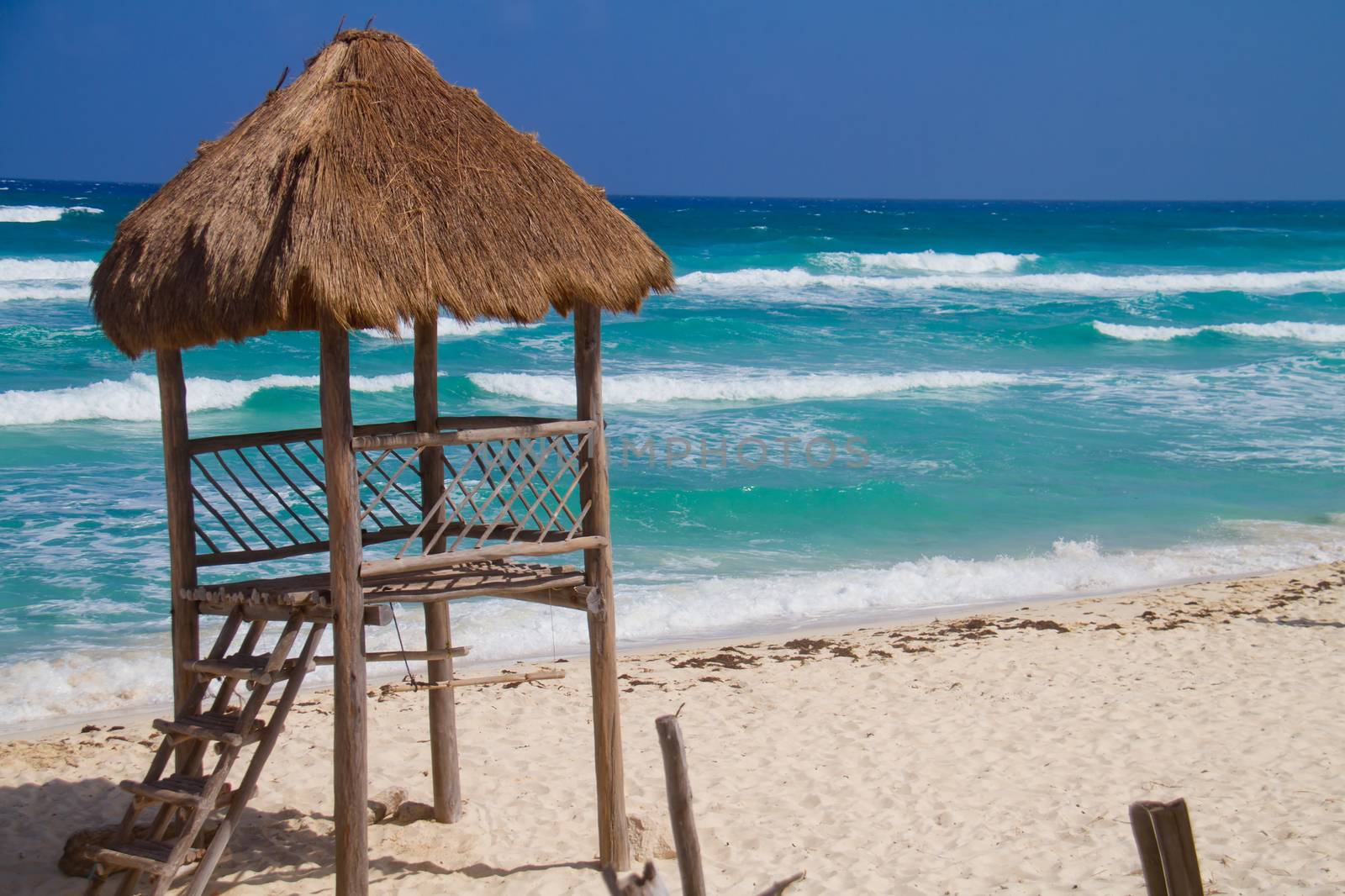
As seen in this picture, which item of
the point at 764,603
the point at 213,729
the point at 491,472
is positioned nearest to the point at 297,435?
the point at 491,472

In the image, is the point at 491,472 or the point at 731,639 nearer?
the point at 491,472

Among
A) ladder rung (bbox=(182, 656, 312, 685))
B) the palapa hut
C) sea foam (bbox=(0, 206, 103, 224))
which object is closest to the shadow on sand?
the palapa hut

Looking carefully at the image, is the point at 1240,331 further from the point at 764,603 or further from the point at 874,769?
the point at 874,769

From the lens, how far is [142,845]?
4.86 m

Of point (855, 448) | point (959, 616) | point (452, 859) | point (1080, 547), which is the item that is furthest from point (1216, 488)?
point (452, 859)

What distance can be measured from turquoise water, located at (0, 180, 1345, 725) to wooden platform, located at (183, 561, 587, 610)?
11.5ft

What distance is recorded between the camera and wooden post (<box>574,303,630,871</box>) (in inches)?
214

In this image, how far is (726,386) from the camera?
853 inches

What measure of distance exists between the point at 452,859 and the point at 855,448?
486 inches

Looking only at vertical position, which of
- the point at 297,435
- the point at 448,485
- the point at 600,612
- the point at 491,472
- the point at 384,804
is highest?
the point at 297,435

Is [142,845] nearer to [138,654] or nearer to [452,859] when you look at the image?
[452,859]

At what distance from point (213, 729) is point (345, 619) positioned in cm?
73

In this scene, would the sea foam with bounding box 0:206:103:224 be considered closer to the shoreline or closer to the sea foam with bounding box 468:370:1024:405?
the sea foam with bounding box 468:370:1024:405

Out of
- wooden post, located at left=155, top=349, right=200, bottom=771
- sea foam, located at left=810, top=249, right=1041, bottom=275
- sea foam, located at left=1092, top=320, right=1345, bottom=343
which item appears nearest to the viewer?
wooden post, located at left=155, top=349, right=200, bottom=771
